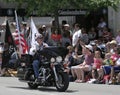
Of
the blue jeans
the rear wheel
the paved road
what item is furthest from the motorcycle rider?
the paved road

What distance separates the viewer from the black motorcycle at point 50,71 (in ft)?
56.1

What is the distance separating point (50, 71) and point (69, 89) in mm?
1096

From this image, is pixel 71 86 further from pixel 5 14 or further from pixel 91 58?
pixel 5 14

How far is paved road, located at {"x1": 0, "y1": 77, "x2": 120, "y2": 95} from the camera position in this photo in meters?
17.0

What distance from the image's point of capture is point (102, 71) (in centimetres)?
2028

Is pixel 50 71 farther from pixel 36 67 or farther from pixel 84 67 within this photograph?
pixel 84 67

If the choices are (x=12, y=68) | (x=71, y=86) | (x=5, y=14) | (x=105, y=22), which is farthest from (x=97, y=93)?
(x=5, y=14)

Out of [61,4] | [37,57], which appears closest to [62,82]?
[37,57]

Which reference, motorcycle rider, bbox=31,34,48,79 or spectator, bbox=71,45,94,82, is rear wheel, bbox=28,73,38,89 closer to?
motorcycle rider, bbox=31,34,48,79

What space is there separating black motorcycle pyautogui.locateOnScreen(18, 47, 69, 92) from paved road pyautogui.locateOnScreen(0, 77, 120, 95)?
0.89ft

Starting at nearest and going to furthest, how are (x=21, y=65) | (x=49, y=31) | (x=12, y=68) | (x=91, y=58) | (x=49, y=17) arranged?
(x=21, y=65) → (x=91, y=58) → (x=12, y=68) → (x=49, y=31) → (x=49, y=17)

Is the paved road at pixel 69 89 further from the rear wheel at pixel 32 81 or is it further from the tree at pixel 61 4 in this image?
the tree at pixel 61 4

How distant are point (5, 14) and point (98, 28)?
7.47 m

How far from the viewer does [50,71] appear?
17.4 meters
